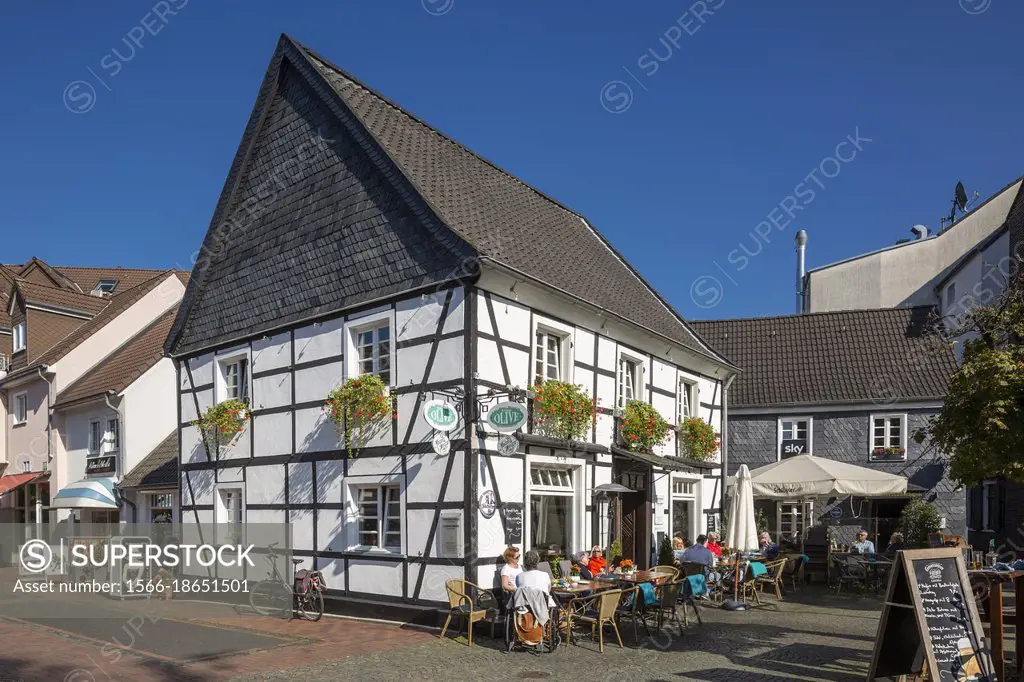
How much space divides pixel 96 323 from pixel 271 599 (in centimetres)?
1632

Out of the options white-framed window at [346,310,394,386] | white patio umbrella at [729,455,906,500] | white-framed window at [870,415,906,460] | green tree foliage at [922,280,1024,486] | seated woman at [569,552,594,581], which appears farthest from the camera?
white-framed window at [870,415,906,460]

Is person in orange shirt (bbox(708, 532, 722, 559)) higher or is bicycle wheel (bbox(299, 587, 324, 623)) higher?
person in orange shirt (bbox(708, 532, 722, 559))

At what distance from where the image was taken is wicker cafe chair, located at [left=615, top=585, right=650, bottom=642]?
1237cm

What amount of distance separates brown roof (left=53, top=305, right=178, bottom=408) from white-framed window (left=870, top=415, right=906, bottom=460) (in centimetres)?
1954

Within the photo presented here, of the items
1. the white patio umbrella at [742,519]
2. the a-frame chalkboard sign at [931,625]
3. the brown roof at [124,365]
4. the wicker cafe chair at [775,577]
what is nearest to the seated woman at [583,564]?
the wicker cafe chair at [775,577]

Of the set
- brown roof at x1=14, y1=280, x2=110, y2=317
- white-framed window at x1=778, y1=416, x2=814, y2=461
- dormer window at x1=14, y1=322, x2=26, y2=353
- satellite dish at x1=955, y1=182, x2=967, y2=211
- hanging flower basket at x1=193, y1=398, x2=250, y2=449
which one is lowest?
white-framed window at x1=778, y1=416, x2=814, y2=461

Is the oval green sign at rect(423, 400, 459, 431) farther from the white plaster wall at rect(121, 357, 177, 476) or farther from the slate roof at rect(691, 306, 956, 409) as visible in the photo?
the slate roof at rect(691, 306, 956, 409)

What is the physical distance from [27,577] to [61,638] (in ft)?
34.4

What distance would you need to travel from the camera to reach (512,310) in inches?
554

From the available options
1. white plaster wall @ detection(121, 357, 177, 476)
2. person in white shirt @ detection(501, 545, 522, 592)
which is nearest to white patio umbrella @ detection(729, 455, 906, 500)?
person in white shirt @ detection(501, 545, 522, 592)

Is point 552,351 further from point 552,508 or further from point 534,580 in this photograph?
point 534,580

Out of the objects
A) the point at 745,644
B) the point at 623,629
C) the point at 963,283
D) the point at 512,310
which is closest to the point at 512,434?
the point at 512,310

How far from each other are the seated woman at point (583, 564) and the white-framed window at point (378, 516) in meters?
2.76

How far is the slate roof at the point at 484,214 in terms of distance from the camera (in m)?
14.8
